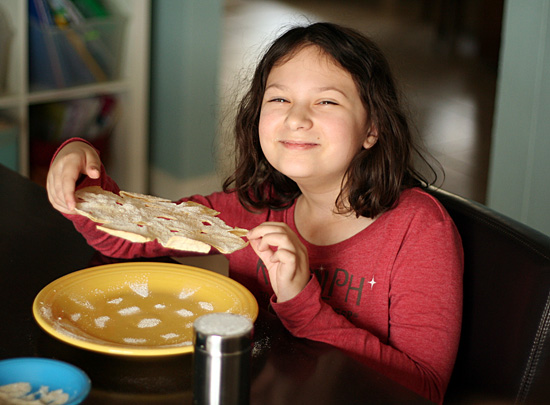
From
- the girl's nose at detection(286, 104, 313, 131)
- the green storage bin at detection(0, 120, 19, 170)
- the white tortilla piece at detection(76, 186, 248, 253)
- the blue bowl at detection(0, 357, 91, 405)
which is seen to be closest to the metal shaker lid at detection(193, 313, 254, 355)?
the blue bowl at detection(0, 357, 91, 405)

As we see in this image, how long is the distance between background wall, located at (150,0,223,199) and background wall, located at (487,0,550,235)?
1.38 meters

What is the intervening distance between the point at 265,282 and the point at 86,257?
14.4 inches

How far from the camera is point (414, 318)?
1.24 meters

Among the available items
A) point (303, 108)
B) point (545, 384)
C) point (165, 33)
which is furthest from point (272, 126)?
point (165, 33)

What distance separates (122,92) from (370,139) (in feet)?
6.98

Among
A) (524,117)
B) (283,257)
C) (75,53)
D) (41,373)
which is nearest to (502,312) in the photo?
(283,257)

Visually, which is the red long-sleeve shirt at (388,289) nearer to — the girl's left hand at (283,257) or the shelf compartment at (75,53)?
the girl's left hand at (283,257)

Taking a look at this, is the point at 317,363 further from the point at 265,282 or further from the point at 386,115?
the point at 386,115

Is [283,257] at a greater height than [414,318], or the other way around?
[283,257]

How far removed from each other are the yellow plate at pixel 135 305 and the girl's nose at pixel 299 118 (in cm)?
32

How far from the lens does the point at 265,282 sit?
1462mm

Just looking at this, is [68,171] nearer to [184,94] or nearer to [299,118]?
[299,118]

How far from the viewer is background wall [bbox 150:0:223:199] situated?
3.19 meters

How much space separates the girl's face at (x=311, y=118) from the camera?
1.35 metres
